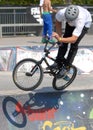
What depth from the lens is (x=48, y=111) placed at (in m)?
6.94

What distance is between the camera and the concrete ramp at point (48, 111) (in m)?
6.77

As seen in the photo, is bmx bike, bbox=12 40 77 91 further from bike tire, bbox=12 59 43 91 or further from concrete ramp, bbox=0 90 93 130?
concrete ramp, bbox=0 90 93 130

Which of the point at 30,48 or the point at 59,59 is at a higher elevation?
the point at 59,59

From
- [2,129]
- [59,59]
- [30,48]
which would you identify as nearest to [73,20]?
Answer: [59,59]

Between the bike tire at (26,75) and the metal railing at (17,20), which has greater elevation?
the bike tire at (26,75)

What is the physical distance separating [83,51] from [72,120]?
4730 millimetres

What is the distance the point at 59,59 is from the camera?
745cm


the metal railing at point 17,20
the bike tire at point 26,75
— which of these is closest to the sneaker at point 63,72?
the bike tire at point 26,75

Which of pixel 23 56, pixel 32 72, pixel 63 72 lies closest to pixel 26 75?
pixel 32 72

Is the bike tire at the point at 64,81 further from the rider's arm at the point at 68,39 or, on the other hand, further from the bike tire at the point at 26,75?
the rider's arm at the point at 68,39

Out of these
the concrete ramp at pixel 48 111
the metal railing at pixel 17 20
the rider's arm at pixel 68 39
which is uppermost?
the rider's arm at pixel 68 39

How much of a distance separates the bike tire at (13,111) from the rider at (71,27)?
39.3 inches

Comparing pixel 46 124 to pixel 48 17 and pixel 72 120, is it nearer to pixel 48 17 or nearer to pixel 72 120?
pixel 72 120

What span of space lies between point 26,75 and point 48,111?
842mm
